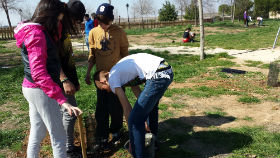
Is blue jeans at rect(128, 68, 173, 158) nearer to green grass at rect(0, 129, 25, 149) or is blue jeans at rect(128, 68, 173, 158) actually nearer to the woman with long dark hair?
the woman with long dark hair

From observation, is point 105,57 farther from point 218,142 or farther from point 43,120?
point 218,142

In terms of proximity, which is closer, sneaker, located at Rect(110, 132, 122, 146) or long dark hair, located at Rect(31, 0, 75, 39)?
long dark hair, located at Rect(31, 0, 75, 39)

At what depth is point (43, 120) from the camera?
85.5 inches

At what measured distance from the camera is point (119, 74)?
245 centimetres

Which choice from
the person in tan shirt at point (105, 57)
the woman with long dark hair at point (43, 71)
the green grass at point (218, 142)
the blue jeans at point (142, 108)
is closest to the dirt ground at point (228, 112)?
the green grass at point (218, 142)

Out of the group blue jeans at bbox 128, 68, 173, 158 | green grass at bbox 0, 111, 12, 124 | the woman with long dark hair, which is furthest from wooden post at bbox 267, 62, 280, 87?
green grass at bbox 0, 111, 12, 124

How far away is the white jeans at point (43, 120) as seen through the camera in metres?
2.08

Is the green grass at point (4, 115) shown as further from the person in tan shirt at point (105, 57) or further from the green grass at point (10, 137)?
the person in tan shirt at point (105, 57)

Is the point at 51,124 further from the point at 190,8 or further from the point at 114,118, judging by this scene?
the point at 190,8

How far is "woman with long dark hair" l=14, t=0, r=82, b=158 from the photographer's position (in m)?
1.90

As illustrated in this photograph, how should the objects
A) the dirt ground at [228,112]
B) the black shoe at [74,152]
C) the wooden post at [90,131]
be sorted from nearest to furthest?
the black shoe at [74,152] < the wooden post at [90,131] < the dirt ground at [228,112]

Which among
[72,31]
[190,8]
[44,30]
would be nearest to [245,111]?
[72,31]

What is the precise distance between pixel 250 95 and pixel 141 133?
348cm

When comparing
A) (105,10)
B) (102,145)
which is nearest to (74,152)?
(102,145)
